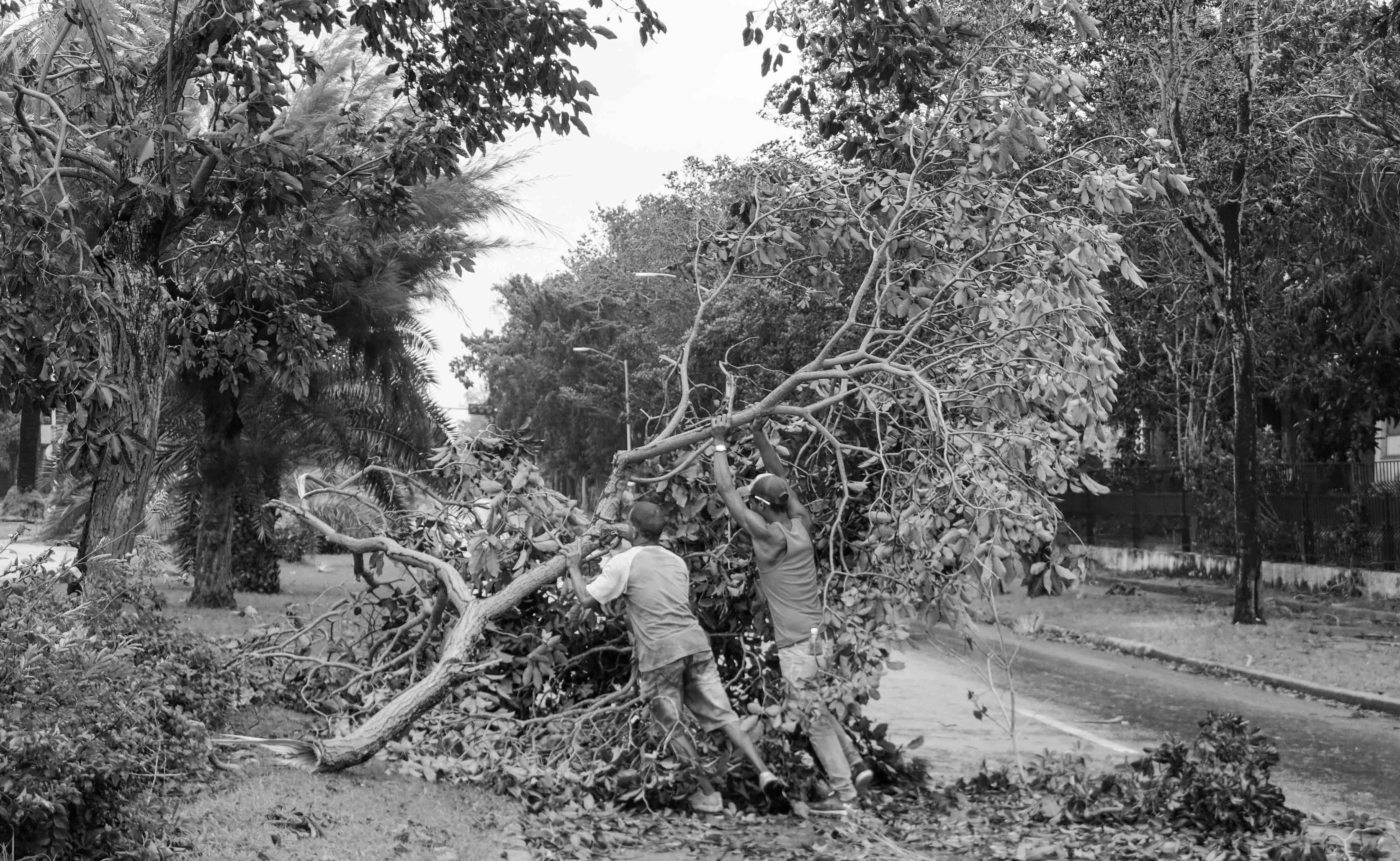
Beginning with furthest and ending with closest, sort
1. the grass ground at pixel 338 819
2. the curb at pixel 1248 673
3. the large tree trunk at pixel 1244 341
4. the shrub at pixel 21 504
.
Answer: the shrub at pixel 21 504 → the large tree trunk at pixel 1244 341 → the curb at pixel 1248 673 → the grass ground at pixel 338 819

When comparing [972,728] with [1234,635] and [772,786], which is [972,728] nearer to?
[772,786]

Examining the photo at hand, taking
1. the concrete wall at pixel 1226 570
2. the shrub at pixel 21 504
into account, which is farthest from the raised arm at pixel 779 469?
the shrub at pixel 21 504

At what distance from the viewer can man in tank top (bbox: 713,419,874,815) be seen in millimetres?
7742

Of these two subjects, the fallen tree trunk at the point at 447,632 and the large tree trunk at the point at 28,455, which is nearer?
the fallen tree trunk at the point at 447,632

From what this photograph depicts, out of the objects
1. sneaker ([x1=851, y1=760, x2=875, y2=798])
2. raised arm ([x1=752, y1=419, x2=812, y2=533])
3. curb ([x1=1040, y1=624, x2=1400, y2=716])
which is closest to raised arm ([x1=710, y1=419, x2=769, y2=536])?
raised arm ([x1=752, y1=419, x2=812, y2=533])

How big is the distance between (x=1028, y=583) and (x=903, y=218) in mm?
2974

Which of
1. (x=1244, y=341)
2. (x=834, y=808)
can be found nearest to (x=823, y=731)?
(x=834, y=808)

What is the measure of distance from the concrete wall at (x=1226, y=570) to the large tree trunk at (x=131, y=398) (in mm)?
11197

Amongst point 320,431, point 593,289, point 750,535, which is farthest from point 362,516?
point 593,289

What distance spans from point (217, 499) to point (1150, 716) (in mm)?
11774

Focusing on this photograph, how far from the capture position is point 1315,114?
1780cm

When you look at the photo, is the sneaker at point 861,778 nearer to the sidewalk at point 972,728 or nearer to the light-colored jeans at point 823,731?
the light-colored jeans at point 823,731

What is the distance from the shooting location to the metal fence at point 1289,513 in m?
21.0

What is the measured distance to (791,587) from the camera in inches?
307
